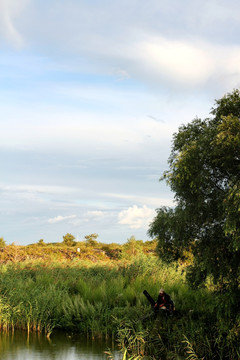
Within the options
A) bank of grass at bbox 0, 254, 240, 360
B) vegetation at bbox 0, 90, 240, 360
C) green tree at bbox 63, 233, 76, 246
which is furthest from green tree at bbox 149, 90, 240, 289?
green tree at bbox 63, 233, 76, 246

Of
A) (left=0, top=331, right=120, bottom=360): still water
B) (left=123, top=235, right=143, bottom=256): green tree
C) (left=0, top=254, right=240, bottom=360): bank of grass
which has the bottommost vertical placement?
(left=0, top=331, right=120, bottom=360): still water

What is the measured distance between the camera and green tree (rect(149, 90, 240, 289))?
39.9ft

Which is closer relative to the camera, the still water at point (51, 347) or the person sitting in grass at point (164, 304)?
the still water at point (51, 347)

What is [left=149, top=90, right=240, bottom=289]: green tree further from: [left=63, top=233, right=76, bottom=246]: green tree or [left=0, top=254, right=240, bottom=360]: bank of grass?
[left=63, top=233, right=76, bottom=246]: green tree

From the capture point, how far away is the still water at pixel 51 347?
46.6ft

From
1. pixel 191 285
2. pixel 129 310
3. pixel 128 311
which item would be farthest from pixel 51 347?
pixel 191 285

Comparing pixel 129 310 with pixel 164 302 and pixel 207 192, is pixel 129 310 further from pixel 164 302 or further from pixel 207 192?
pixel 207 192

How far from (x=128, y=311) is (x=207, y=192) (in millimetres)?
6259

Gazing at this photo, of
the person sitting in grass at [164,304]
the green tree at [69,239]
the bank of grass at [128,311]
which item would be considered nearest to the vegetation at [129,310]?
the bank of grass at [128,311]

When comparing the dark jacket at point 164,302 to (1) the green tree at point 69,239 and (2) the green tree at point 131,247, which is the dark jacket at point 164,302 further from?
(1) the green tree at point 69,239

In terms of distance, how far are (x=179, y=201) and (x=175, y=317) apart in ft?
14.8

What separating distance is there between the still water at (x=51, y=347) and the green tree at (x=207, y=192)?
4.25m

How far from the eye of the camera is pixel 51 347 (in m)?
15.4

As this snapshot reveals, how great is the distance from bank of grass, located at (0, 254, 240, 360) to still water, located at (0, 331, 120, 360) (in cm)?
50
